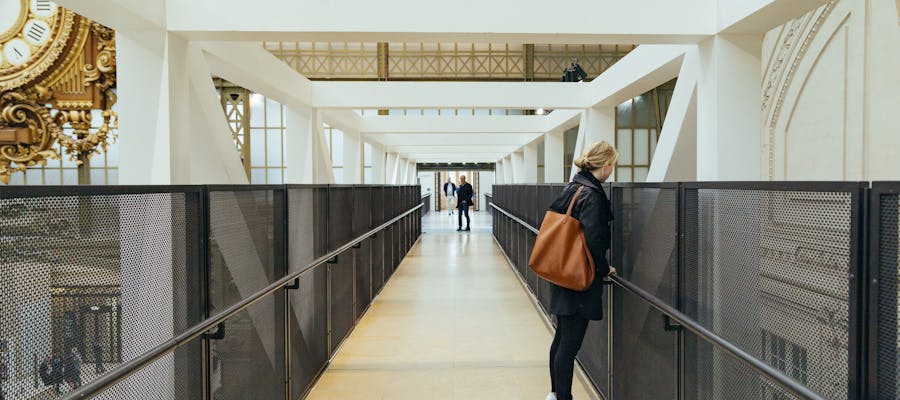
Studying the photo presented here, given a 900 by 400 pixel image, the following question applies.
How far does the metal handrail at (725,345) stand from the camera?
153 centimetres

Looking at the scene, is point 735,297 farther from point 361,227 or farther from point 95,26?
point 95,26

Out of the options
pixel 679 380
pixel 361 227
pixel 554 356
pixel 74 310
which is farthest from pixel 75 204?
pixel 361 227

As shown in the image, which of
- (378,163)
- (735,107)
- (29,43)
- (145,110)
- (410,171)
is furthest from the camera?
(410,171)

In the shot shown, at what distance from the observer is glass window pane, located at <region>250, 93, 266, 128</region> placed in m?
24.5

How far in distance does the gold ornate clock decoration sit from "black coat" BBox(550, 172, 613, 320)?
4876 millimetres

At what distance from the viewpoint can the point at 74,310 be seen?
1.55 meters

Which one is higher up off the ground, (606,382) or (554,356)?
(554,356)

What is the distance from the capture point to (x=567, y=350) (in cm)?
334

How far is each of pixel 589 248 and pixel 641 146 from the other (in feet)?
77.3

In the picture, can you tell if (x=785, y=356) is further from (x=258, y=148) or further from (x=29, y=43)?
(x=258, y=148)

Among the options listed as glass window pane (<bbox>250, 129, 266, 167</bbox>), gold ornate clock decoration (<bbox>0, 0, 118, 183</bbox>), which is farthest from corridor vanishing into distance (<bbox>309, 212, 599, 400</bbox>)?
glass window pane (<bbox>250, 129, 266, 167</bbox>)

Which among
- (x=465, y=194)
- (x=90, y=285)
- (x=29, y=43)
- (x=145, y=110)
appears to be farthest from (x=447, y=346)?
(x=465, y=194)

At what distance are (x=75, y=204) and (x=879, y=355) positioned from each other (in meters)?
1.95

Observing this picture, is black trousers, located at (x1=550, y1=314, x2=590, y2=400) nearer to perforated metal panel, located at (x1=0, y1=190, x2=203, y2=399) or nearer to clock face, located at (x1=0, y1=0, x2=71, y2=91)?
perforated metal panel, located at (x1=0, y1=190, x2=203, y2=399)
